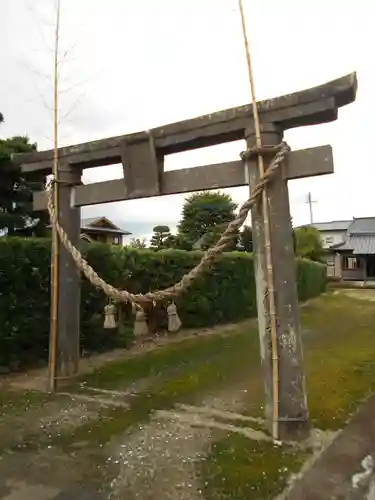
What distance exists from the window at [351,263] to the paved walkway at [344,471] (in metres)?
34.9

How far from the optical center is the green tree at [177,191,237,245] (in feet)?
106

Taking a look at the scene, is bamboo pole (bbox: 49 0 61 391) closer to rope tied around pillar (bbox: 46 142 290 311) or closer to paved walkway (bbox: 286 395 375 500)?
rope tied around pillar (bbox: 46 142 290 311)

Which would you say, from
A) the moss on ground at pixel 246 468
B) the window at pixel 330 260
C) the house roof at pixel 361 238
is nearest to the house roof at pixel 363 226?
the house roof at pixel 361 238

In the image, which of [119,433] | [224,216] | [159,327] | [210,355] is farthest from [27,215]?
[224,216]

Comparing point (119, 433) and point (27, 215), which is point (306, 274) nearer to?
point (27, 215)

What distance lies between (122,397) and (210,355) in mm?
2904

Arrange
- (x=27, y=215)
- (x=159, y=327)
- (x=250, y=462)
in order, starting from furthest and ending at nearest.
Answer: (x=27, y=215)
(x=159, y=327)
(x=250, y=462)

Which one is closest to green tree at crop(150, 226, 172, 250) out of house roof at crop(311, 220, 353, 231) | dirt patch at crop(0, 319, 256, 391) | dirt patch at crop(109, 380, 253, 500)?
dirt patch at crop(0, 319, 256, 391)

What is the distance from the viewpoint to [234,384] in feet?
17.6

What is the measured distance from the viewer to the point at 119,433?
3.65 m

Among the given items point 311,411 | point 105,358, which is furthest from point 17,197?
point 311,411

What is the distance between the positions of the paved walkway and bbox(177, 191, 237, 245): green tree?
1103 inches

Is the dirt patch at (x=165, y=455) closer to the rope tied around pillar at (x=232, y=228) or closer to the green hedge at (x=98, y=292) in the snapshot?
the rope tied around pillar at (x=232, y=228)

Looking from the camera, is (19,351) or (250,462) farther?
(19,351)
